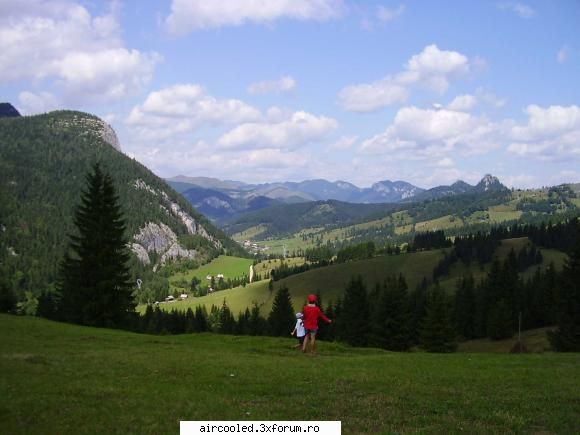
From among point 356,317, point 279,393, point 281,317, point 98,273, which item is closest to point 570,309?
point 356,317

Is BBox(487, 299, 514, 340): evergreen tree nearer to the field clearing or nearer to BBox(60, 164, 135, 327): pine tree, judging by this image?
the field clearing

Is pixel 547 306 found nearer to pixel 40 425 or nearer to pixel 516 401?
pixel 516 401

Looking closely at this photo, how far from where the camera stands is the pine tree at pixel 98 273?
63156mm

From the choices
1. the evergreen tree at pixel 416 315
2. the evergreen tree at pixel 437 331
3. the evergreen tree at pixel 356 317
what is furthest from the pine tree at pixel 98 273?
the evergreen tree at pixel 416 315

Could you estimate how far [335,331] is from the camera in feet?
370

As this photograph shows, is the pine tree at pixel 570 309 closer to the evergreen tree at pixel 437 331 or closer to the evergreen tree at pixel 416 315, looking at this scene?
the evergreen tree at pixel 437 331

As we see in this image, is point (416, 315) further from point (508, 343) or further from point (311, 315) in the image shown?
point (311, 315)

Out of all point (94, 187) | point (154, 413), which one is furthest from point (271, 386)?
point (94, 187)

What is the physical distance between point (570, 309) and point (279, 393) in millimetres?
67328

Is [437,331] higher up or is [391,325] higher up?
[391,325]

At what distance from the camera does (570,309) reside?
72.1 metres

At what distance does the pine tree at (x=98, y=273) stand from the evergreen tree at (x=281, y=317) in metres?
55.9

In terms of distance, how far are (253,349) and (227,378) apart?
17.4 metres

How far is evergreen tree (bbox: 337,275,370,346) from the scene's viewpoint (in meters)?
100
